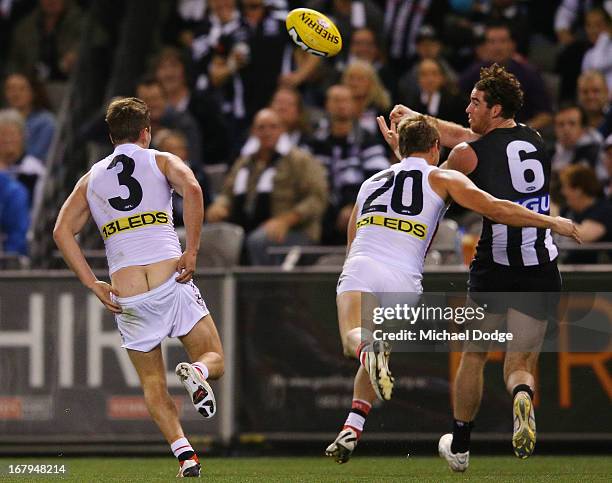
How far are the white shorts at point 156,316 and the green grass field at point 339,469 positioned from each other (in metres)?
0.99

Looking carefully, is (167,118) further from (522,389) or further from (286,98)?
(522,389)

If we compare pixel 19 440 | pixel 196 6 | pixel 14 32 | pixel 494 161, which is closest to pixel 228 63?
pixel 196 6

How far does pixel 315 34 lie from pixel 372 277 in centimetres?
221

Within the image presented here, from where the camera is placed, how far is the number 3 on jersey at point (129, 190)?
30.7 feet

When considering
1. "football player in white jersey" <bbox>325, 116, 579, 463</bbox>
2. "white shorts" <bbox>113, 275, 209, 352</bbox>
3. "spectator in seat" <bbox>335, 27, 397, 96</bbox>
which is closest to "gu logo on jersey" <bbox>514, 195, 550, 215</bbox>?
"football player in white jersey" <bbox>325, 116, 579, 463</bbox>

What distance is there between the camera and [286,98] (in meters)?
14.8

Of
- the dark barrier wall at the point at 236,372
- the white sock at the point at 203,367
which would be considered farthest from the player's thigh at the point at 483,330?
the dark barrier wall at the point at 236,372

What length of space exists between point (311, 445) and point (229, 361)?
1.02m

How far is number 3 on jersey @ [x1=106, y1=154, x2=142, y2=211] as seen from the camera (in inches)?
368

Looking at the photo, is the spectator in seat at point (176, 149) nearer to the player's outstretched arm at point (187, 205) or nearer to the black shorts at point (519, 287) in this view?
the player's outstretched arm at point (187, 205)

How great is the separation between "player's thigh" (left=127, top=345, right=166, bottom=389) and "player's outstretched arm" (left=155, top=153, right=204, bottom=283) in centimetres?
53

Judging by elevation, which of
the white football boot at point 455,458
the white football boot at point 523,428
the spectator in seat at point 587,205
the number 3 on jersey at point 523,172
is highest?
the number 3 on jersey at point 523,172

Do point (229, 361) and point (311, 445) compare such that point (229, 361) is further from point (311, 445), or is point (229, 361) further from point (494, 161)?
point (494, 161)

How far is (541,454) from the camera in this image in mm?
11984
